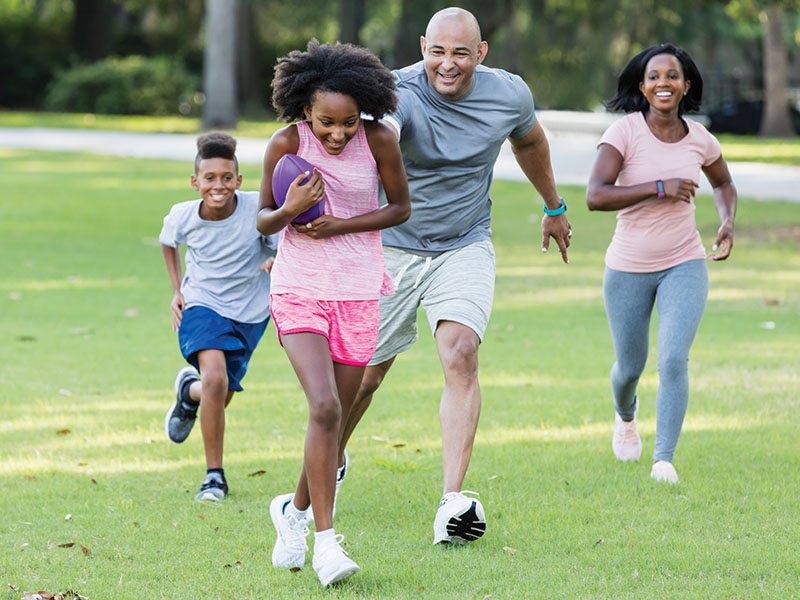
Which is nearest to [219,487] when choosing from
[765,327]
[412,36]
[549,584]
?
[549,584]

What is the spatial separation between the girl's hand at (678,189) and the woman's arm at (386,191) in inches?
66.9

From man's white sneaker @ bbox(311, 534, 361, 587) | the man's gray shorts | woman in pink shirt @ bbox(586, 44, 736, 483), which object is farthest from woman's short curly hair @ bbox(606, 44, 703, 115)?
man's white sneaker @ bbox(311, 534, 361, 587)

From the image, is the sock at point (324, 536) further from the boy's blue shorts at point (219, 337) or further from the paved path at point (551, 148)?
the paved path at point (551, 148)

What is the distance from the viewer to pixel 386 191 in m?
4.85

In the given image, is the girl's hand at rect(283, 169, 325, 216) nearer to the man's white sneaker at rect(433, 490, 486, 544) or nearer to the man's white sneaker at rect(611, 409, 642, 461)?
the man's white sneaker at rect(433, 490, 486, 544)

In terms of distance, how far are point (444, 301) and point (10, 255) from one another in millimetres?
10921

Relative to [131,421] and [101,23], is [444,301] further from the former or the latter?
[101,23]

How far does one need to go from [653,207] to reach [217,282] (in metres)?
2.20

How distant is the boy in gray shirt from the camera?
604 centimetres

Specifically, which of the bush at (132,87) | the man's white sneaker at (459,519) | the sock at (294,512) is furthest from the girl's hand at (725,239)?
the bush at (132,87)

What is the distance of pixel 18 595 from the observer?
14.7ft

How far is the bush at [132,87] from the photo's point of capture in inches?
1599

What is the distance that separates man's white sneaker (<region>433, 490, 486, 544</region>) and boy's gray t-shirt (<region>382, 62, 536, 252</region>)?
1165 millimetres

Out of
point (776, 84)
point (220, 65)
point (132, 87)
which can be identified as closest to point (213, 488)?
point (220, 65)
